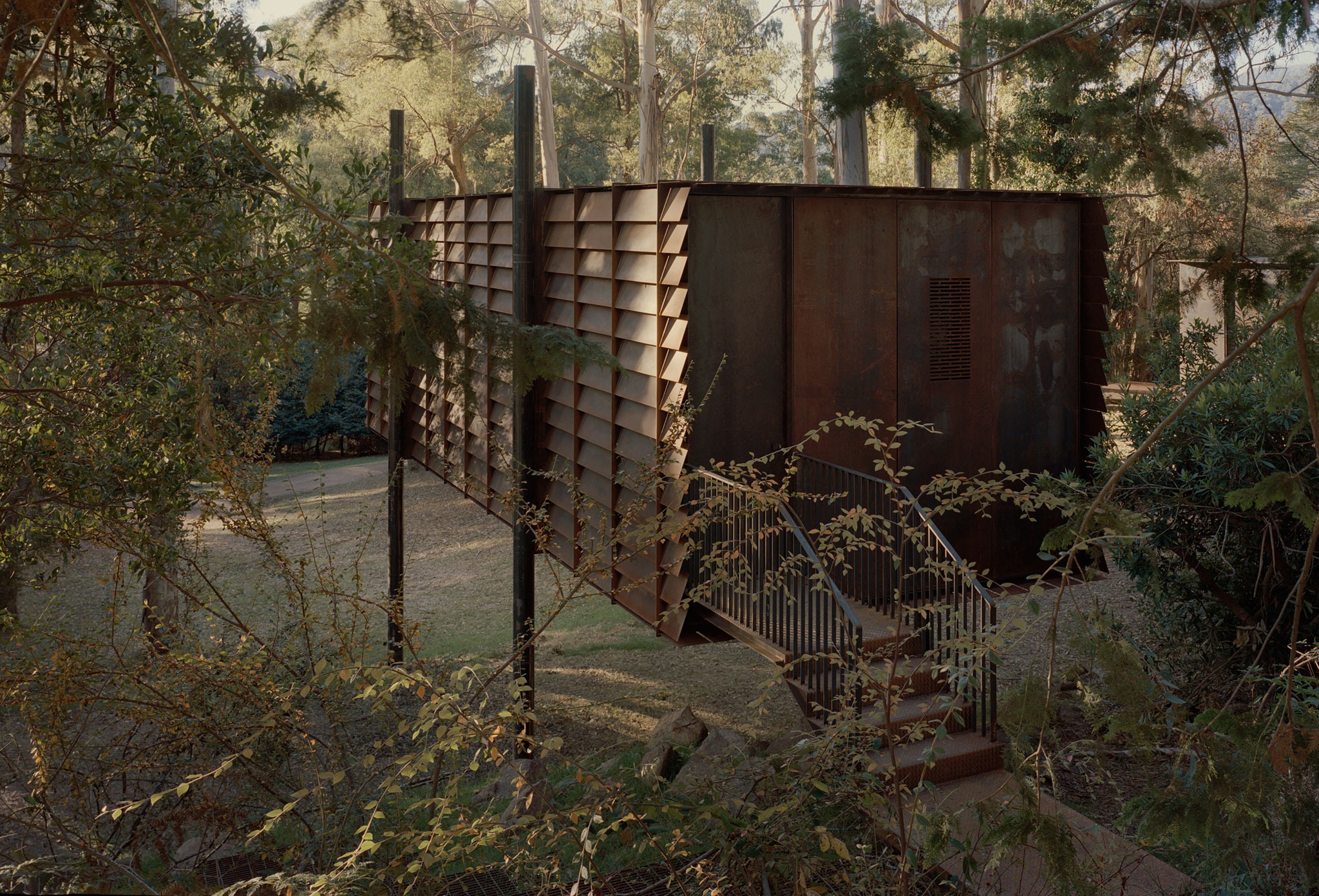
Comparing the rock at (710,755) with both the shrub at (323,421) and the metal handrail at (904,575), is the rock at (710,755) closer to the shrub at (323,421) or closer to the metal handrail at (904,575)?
the metal handrail at (904,575)

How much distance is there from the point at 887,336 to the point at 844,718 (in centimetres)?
419

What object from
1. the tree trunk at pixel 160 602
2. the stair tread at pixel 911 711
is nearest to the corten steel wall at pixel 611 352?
the stair tread at pixel 911 711

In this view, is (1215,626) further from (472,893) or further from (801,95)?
(801,95)

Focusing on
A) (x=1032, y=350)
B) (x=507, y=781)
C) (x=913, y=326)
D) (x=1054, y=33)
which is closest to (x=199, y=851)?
(x=507, y=781)

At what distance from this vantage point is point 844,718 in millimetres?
4109

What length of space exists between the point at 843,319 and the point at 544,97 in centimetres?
1777

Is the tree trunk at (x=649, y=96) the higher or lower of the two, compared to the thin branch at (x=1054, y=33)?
higher

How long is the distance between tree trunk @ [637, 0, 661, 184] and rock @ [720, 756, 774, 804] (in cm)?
1745

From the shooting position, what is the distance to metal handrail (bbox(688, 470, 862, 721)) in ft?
16.2

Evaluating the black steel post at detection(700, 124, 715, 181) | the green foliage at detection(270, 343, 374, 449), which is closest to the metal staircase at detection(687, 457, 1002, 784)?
the black steel post at detection(700, 124, 715, 181)

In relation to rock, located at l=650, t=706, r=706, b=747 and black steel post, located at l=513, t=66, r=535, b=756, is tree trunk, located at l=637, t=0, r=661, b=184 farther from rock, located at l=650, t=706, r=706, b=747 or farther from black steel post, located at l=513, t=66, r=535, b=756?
rock, located at l=650, t=706, r=706, b=747

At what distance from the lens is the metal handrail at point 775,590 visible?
4.93m

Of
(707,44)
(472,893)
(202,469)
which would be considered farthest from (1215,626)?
(707,44)

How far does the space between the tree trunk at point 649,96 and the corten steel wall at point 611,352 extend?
11973mm
